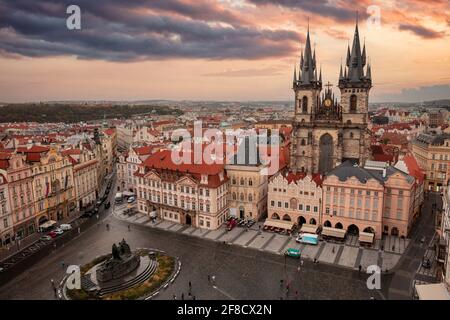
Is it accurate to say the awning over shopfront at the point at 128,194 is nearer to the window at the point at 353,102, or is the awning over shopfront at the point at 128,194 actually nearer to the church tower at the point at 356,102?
the church tower at the point at 356,102

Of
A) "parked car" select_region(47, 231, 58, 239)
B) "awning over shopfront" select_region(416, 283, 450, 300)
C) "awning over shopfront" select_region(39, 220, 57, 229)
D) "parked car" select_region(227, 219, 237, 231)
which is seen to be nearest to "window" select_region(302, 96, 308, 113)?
"parked car" select_region(227, 219, 237, 231)

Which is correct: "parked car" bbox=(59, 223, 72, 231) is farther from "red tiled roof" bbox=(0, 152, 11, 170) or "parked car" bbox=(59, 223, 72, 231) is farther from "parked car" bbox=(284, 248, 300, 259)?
"parked car" bbox=(284, 248, 300, 259)

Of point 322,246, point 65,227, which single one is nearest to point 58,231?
point 65,227

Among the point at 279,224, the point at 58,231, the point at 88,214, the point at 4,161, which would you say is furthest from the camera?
the point at 88,214

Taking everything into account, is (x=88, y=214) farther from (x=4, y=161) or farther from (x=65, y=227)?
(x=4, y=161)

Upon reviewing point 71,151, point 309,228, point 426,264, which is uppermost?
point 71,151

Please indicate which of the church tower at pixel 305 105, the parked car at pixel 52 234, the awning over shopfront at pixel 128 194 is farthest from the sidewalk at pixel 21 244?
the church tower at pixel 305 105
